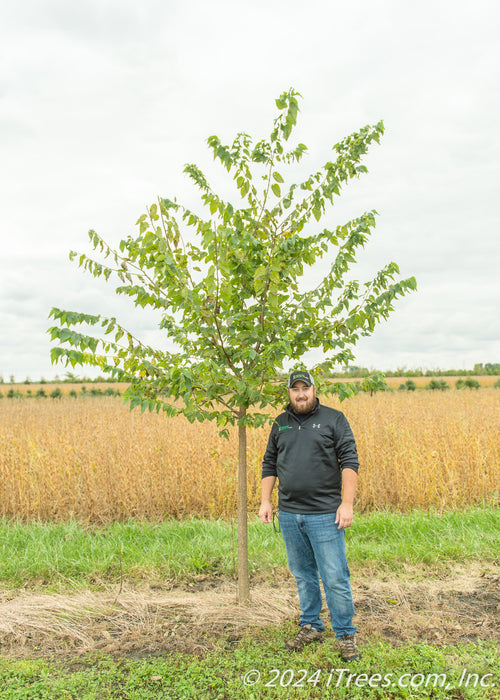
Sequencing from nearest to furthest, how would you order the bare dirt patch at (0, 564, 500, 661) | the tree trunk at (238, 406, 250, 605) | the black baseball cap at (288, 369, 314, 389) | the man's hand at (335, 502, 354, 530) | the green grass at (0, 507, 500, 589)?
the man's hand at (335, 502, 354, 530) < the black baseball cap at (288, 369, 314, 389) < the bare dirt patch at (0, 564, 500, 661) < the tree trunk at (238, 406, 250, 605) < the green grass at (0, 507, 500, 589)

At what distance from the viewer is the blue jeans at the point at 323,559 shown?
11.9 feet

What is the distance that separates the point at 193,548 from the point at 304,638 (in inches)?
97.9

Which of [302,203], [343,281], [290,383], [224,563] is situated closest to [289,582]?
[224,563]

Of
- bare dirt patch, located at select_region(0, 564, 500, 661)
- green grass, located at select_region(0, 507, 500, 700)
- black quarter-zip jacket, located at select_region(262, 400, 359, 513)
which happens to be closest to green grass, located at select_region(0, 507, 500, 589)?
green grass, located at select_region(0, 507, 500, 700)

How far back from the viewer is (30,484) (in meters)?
8.51

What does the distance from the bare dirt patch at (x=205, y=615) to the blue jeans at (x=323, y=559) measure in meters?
0.62

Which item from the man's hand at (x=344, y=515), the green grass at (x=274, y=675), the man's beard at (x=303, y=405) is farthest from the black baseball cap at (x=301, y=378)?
the green grass at (x=274, y=675)

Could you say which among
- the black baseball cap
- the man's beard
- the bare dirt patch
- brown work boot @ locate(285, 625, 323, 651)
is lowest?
the bare dirt patch

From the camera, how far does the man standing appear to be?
363cm

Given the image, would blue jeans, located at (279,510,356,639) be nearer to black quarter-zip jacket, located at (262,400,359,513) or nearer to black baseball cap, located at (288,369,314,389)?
black quarter-zip jacket, located at (262,400,359,513)

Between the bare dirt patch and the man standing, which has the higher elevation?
the man standing

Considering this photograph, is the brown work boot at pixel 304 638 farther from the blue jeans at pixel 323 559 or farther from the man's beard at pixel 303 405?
the man's beard at pixel 303 405

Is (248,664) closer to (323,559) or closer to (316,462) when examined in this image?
(323,559)

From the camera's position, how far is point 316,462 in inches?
145
